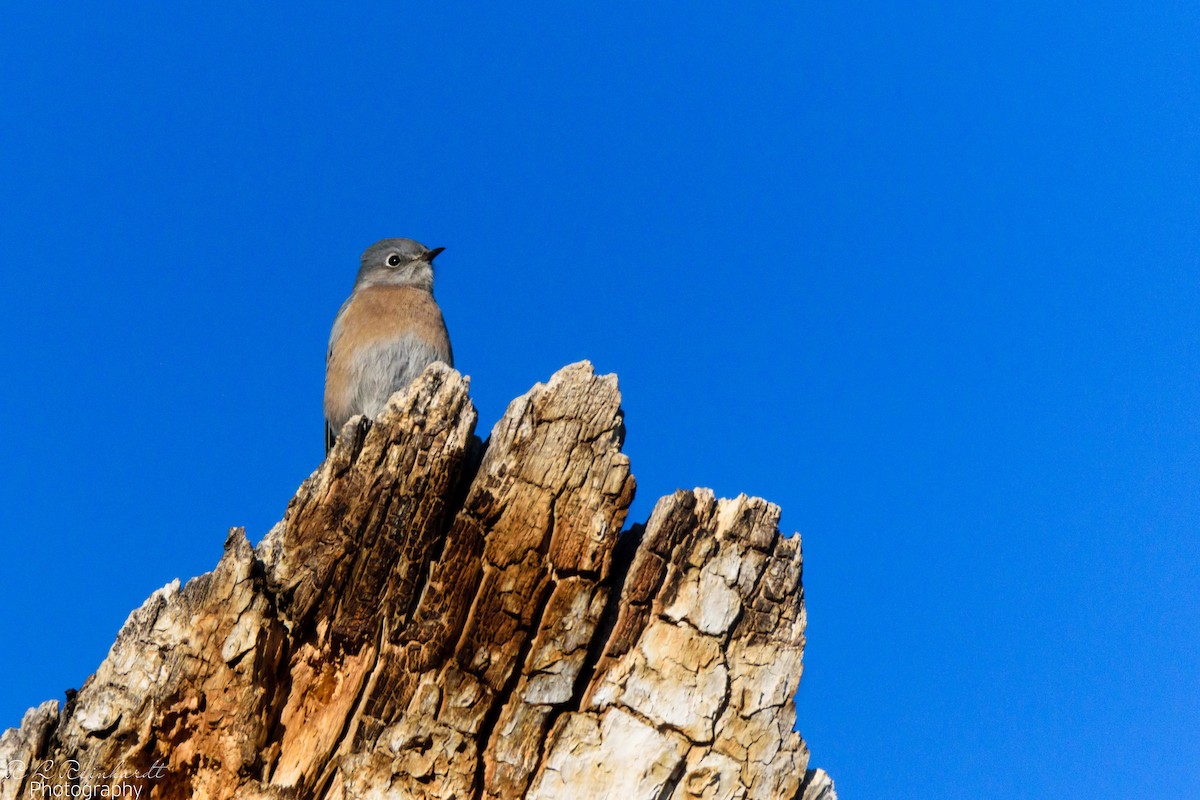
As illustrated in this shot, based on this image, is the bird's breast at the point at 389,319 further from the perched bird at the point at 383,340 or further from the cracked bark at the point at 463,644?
the cracked bark at the point at 463,644

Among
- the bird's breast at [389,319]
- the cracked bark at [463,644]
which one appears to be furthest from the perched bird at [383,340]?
the cracked bark at [463,644]

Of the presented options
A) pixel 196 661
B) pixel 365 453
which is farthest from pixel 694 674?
pixel 196 661

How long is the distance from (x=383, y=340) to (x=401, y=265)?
172 centimetres

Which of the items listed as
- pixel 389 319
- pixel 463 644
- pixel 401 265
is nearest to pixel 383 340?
pixel 389 319

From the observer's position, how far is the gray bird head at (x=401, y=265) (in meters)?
14.0

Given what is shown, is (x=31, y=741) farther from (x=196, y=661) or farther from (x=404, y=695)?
(x=404, y=695)

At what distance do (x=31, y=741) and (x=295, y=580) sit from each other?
216cm

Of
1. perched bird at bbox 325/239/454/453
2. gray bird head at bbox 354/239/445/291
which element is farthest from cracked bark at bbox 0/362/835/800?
gray bird head at bbox 354/239/445/291

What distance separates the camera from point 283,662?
8.34 metres

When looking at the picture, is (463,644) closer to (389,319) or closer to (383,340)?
(383,340)

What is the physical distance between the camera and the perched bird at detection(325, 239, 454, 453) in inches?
494

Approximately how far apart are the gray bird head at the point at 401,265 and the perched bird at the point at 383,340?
0.01 metres

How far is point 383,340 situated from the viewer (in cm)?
1266

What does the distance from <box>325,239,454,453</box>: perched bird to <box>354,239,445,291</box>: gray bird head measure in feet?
0.04
